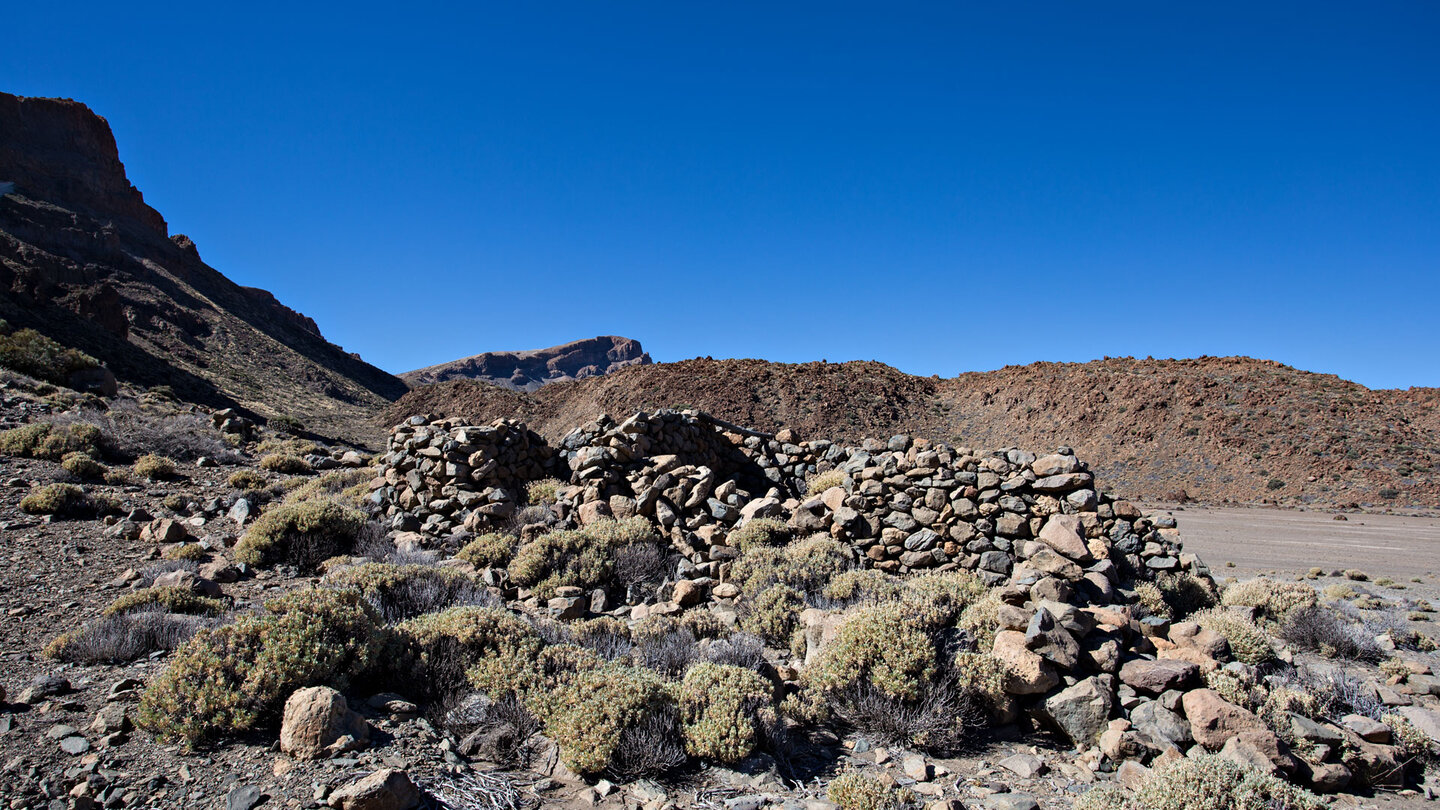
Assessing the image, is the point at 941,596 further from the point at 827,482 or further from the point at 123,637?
the point at 123,637

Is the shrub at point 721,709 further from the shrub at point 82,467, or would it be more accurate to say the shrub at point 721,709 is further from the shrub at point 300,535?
the shrub at point 82,467

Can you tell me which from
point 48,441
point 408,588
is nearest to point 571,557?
point 408,588

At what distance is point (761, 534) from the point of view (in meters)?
9.39

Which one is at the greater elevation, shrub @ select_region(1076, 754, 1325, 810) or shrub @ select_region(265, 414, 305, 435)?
shrub @ select_region(265, 414, 305, 435)

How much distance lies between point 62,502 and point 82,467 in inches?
93.4

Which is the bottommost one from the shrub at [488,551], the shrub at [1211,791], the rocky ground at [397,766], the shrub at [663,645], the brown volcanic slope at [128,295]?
the rocky ground at [397,766]

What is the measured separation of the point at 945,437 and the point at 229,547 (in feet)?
120

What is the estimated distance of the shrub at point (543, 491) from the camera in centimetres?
1130

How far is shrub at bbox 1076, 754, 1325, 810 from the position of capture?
12.3 feet

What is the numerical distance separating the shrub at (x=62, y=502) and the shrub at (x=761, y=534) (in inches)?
384

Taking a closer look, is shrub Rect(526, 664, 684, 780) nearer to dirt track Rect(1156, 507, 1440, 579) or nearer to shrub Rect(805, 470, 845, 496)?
shrub Rect(805, 470, 845, 496)

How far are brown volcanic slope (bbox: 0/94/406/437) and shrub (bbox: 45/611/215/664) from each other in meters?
29.4

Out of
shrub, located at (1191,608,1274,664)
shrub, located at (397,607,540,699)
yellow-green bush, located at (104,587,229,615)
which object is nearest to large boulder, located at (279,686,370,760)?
shrub, located at (397,607,540,699)

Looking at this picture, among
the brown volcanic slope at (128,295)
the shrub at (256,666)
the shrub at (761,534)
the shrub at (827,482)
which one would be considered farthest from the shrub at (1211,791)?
the brown volcanic slope at (128,295)
